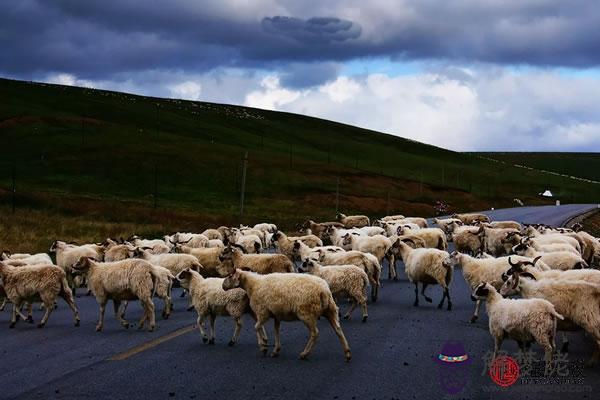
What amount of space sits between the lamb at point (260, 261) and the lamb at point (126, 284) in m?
3.22

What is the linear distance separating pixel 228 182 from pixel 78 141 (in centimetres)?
2429

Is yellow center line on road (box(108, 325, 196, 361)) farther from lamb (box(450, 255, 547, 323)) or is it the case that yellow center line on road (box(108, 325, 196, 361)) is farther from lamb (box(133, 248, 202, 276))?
lamb (box(450, 255, 547, 323))

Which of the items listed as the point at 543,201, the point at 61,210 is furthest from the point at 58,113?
the point at 543,201

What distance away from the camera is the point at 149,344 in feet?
41.6

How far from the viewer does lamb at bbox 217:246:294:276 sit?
57.6ft

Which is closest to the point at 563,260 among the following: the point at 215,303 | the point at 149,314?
the point at 215,303

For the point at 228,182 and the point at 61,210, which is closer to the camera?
the point at 61,210

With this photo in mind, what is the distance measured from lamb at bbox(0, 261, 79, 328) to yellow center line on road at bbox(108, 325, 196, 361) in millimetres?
2633

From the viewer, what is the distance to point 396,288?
20.2 meters

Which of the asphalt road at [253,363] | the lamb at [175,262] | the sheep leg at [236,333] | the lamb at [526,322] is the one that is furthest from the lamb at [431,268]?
the sheep leg at [236,333]

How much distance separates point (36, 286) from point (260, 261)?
5.35 m

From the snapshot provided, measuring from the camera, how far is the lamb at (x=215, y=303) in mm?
13062

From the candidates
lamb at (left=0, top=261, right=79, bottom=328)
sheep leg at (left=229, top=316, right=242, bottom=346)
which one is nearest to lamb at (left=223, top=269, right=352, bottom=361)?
sheep leg at (left=229, top=316, right=242, bottom=346)

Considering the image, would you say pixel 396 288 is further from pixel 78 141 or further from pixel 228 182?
pixel 78 141
